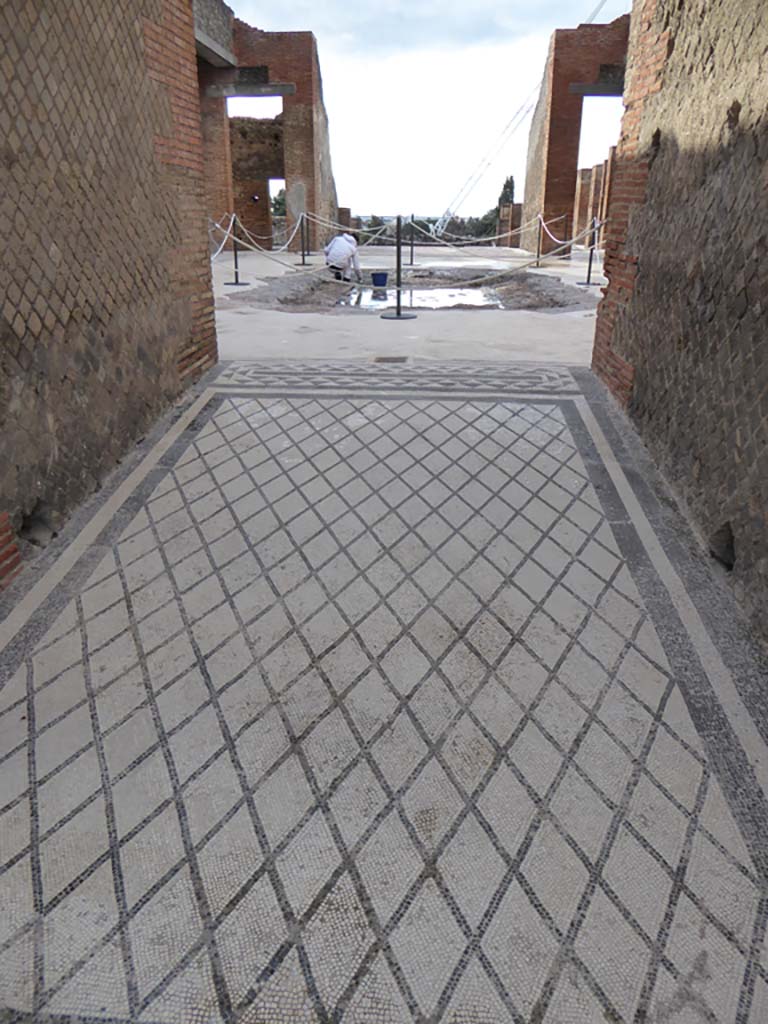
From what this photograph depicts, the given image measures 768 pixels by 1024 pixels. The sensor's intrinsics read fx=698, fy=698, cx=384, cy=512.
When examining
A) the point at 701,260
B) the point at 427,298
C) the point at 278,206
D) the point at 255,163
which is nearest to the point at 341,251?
the point at 427,298

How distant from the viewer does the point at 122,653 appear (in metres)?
2.33

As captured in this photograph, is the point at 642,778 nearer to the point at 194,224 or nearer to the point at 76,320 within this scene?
the point at 76,320

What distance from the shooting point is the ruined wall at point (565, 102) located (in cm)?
1734

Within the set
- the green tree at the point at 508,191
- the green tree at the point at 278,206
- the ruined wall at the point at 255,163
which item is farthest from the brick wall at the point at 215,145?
the green tree at the point at 508,191

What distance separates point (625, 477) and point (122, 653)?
2558 millimetres

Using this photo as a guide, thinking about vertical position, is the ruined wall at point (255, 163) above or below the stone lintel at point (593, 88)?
below

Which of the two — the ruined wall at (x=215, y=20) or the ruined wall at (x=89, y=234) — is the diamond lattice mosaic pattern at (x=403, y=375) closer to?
the ruined wall at (x=89, y=234)

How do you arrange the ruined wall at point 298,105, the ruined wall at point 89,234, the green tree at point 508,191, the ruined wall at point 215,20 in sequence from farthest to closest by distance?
the green tree at point 508,191, the ruined wall at point 298,105, the ruined wall at point 215,20, the ruined wall at point 89,234

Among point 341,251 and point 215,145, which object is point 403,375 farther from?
point 215,145

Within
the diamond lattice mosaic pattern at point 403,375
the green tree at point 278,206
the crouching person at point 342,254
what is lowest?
the diamond lattice mosaic pattern at point 403,375

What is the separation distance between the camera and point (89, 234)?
329cm

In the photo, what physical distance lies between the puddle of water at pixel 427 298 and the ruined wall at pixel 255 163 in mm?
10905

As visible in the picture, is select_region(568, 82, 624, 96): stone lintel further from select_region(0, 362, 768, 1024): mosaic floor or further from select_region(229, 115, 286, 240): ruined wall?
select_region(0, 362, 768, 1024): mosaic floor

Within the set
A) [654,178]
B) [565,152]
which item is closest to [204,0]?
[565,152]
